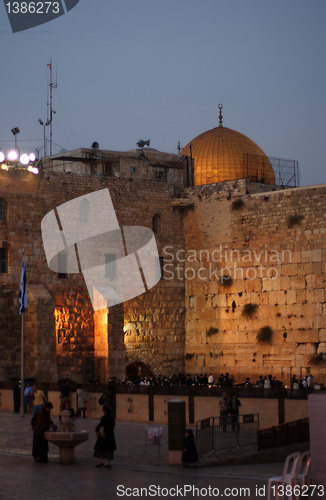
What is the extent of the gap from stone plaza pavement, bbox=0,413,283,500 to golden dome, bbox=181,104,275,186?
1765cm

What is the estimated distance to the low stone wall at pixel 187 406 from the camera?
19672 mm

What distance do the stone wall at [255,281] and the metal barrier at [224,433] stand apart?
12.0 m

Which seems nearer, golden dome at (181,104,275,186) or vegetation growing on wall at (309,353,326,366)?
vegetation growing on wall at (309,353,326,366)

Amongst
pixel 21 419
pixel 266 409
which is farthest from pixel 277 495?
pixel 21 419

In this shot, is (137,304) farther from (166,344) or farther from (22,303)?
(22,303)

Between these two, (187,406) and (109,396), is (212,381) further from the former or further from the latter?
(109,396)

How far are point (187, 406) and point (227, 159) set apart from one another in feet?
49.8

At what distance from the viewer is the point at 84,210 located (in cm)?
3078

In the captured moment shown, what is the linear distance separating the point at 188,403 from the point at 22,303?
222 inches

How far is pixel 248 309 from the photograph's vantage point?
3077 centimetres

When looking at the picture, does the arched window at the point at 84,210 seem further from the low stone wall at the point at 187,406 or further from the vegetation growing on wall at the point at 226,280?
the low stone wall at the point at 187,406

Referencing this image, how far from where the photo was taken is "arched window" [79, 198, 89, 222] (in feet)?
100

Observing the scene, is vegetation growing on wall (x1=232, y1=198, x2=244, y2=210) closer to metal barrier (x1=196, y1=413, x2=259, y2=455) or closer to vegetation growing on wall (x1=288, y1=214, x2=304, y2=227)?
vegetation growing on wall (x1=288, y1=214, x2=304, y2=227)

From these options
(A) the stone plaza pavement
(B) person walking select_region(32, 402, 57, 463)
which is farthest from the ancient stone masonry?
(B) person walking select_region(32, 402, 57, 463)
